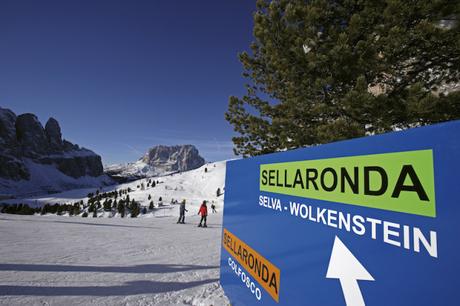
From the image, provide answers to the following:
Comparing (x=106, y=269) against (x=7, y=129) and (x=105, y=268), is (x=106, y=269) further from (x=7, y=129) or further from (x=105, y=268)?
(x=7, y=129)

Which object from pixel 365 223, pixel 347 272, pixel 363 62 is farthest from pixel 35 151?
pixel 365 223

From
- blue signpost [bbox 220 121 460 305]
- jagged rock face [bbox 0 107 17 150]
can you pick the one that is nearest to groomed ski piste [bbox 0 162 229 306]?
blue signpost [bbox 220 121 460 305]

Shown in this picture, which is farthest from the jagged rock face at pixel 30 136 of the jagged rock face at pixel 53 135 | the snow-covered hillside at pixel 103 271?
the snow-covered hillside at pixel 103 271

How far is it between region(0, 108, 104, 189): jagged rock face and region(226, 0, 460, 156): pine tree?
15533 cm

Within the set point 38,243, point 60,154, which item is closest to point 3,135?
point 60,154

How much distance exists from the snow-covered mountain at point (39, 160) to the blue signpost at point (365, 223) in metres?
138

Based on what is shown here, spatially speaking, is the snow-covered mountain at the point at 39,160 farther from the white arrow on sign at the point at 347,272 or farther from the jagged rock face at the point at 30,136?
the white arrow on sign at the point at 347,272

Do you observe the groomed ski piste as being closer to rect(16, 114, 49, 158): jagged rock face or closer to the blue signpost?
the blue signpost

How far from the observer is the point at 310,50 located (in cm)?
644

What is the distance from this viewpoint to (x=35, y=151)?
14662cm

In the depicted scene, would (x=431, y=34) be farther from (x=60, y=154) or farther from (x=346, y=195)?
(x=60, y=154)

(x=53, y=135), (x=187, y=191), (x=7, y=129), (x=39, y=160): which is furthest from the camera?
(x=53, y=135)

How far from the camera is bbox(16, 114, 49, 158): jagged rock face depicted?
14262 centimetres

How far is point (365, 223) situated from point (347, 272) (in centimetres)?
39
